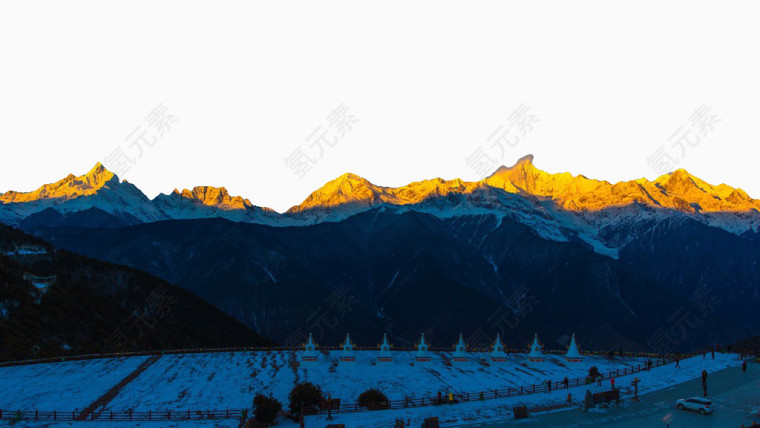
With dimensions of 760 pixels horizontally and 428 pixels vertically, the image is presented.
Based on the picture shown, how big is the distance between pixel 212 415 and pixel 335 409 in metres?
10.8

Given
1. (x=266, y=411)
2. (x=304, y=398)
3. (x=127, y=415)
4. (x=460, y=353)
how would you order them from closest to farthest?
(x=266, y=411), (x=304, y=398), (x=127, y=415), (x=460, y=353)

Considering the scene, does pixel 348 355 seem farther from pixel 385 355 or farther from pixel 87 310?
pixel 87 310

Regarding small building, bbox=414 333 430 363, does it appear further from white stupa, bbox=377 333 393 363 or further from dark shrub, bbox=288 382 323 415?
dark shrub, bbox=288 382 323 415

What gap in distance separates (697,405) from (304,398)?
110 ft

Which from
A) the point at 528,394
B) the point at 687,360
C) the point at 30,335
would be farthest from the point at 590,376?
the point at 30,335

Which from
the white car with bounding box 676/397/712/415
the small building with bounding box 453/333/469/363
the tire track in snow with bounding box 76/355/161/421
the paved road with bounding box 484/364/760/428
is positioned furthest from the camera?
the small building with bounding box 453/333/469/363

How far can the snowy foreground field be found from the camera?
226 ft

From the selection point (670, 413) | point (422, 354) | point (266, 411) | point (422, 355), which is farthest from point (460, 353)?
point (266, 411)

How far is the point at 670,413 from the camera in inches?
2511

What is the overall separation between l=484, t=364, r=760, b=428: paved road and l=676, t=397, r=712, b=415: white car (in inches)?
22.5

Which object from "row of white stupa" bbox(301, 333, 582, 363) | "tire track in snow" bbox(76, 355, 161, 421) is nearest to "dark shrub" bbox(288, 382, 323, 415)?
"tire track in snow" bbox(76, 355, 161, 421)

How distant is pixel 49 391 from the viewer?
2977 inches

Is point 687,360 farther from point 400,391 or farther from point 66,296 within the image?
point 66,296

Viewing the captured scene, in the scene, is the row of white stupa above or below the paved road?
above
